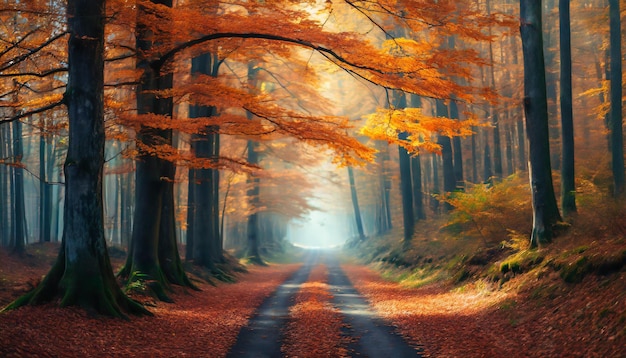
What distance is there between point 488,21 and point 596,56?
2062cm

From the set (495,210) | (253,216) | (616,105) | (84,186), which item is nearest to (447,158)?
(616,105)

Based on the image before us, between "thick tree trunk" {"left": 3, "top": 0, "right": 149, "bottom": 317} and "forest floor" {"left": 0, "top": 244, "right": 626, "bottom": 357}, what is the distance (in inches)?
21.0

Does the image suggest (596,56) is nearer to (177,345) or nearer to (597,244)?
(597,244)

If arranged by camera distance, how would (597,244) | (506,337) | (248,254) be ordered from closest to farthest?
(506,337)
(597,244)
(248,254)

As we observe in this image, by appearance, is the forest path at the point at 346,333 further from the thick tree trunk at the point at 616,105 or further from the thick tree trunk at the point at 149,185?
the thick tree trunk at the point at 616,105

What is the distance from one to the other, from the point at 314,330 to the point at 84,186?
532cm

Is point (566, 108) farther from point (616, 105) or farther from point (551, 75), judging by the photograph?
point (551, 75)

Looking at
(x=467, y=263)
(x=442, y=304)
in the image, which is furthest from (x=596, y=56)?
(x=442, y=304)

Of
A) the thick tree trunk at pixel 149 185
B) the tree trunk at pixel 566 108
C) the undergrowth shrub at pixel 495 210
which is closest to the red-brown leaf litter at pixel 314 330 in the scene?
the thick tree trunk at pixel 149 185

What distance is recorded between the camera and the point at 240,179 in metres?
34.3

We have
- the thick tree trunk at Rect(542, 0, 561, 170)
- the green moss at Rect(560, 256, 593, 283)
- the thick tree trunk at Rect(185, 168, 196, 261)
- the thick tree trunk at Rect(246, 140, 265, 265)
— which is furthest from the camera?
the thick tree trunk at Rect(246, 140, 265, 265)

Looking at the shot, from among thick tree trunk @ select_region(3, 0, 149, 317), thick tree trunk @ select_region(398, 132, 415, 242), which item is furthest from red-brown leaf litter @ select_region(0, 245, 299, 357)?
thick tree trunk @ select_region(398, 132, 415, 242)

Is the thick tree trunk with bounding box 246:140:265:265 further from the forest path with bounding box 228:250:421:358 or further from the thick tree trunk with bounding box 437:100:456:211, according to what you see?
the forest path with bounding box 228:250:421:358

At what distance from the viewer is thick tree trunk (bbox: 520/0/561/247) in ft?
41.8
